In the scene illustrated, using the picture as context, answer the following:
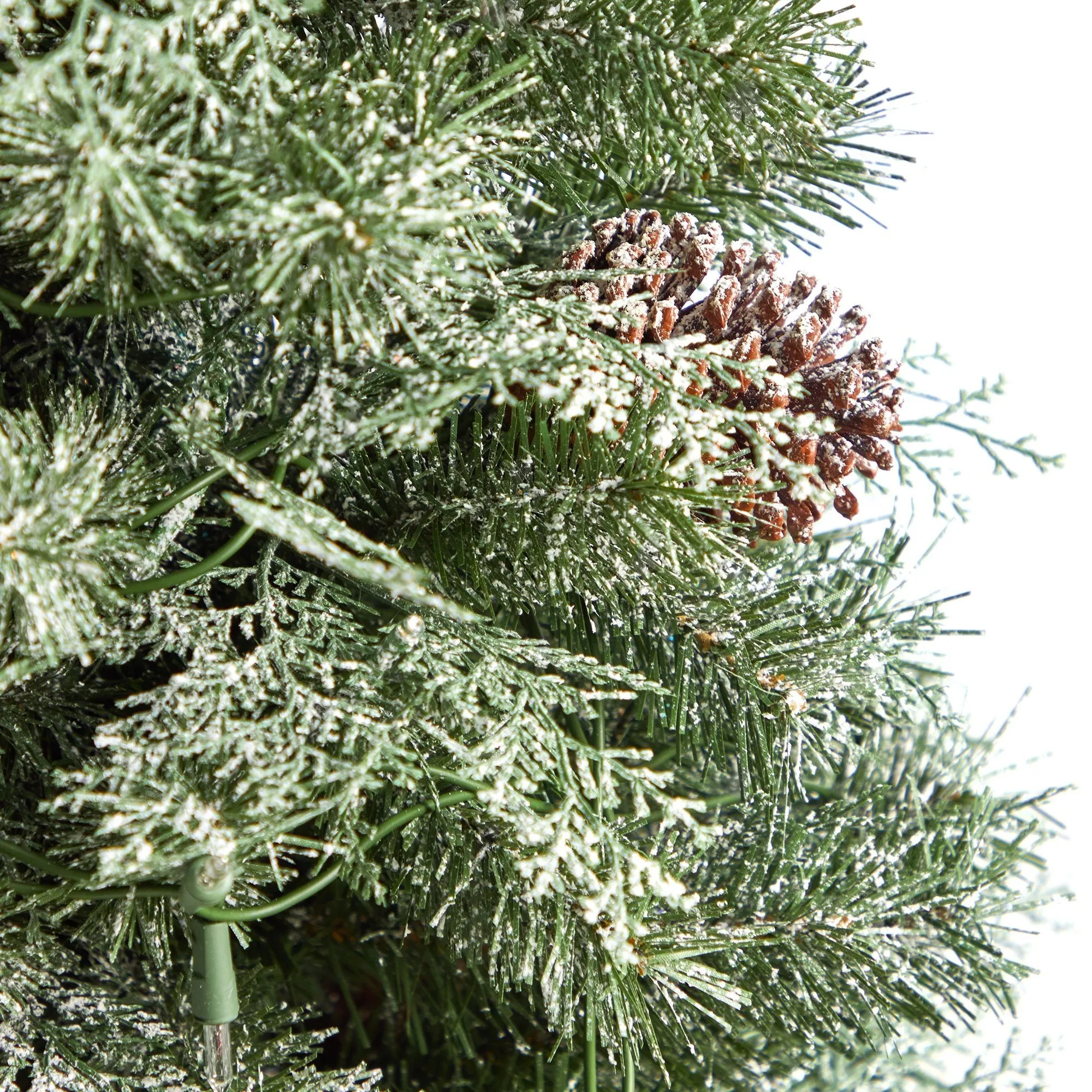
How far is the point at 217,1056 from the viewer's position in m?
0.31

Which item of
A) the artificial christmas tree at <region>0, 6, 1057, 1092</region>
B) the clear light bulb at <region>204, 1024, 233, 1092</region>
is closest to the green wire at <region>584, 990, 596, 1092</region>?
the artificial christmas tree at <region>0, 6, 1057, 1092</region>

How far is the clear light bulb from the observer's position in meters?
0.31

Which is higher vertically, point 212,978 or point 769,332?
point 769,332

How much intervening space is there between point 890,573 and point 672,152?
187 millimetres

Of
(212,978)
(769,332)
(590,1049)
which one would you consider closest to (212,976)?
(212,978)

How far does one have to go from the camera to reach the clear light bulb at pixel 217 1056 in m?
0.31

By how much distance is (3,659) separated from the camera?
27 centimetres

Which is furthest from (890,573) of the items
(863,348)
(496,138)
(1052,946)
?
(1052,946)

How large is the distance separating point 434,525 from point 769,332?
116 mm

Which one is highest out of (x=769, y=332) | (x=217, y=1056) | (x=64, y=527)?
(x=769, y=332)

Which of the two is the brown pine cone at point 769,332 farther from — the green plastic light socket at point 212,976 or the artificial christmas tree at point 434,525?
the green plastic light socket at point 212,976

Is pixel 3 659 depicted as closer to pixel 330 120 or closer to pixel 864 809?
pixel 330 120

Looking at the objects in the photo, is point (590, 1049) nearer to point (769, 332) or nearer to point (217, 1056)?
point (217, 1056)

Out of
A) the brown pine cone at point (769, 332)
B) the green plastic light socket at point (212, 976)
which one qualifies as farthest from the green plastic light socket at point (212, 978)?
the brown pine cone at point (769, 332)
